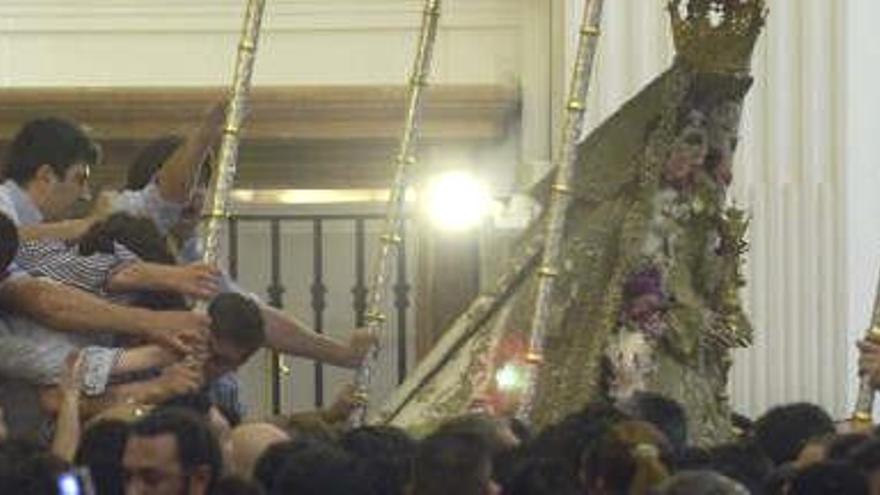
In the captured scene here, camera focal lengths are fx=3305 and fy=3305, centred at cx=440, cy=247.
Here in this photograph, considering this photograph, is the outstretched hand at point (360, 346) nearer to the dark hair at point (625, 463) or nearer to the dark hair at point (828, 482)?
the dark hair at point (625, 463)

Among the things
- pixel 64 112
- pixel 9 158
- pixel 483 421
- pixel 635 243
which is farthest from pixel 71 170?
pixel 64 112

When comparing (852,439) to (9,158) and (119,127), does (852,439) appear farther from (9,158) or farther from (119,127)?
(119,127)

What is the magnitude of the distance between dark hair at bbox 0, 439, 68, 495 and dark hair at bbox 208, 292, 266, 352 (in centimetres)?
158

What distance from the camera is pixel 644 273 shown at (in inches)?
389

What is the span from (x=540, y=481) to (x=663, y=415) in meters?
1.64

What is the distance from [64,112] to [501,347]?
4.73m

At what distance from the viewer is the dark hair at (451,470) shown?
6531mm

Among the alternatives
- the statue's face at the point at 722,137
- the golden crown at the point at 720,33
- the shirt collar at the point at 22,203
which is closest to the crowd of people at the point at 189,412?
the shirt collar at the point at 22,203

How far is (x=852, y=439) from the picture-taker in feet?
25.3

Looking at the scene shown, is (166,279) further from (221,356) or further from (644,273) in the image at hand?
(644,273)

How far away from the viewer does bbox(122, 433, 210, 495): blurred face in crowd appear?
6.70 metres

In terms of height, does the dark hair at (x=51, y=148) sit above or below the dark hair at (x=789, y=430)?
above

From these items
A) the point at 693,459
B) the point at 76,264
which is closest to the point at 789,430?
the point at 693,459

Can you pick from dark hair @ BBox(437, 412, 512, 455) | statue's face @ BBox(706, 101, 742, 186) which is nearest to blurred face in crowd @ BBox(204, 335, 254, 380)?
dark hair @ BBox(437, 412, 512, 455)
